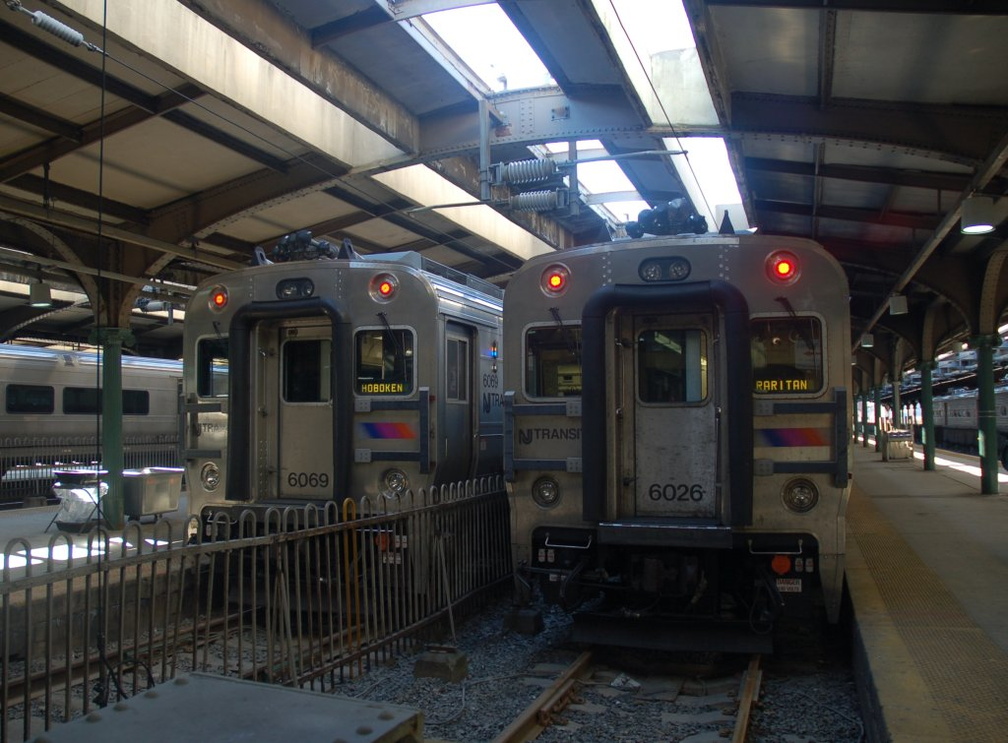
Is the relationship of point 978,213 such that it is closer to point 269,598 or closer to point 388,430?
point 388,430

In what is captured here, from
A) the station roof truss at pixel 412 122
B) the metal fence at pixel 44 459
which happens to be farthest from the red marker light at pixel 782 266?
the metal fence at pixel 44 459

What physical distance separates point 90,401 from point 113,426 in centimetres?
847

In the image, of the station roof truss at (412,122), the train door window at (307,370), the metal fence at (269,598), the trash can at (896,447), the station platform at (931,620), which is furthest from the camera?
the trash can at (896,447)

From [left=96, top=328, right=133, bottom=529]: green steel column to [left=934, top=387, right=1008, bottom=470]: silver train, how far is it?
1015 inches

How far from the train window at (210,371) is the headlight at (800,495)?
547cm

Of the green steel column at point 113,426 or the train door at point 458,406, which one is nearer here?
the train door at point 458,406

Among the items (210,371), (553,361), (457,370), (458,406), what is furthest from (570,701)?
(210,371)

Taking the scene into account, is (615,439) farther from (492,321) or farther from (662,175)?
(662,175)

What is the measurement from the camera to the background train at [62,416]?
54.9ft

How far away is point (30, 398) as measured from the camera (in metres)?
17.8

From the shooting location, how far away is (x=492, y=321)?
9.48 meters

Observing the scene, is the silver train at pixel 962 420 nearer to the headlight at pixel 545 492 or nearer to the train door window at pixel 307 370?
the headlight at pixel 545 492

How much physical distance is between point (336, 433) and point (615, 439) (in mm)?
2652

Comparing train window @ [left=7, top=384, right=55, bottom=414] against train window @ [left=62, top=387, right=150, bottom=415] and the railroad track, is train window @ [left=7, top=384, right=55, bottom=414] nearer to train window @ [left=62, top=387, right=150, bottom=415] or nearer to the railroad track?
train window @ [left=62, top=387, right=150, bottom=415]
